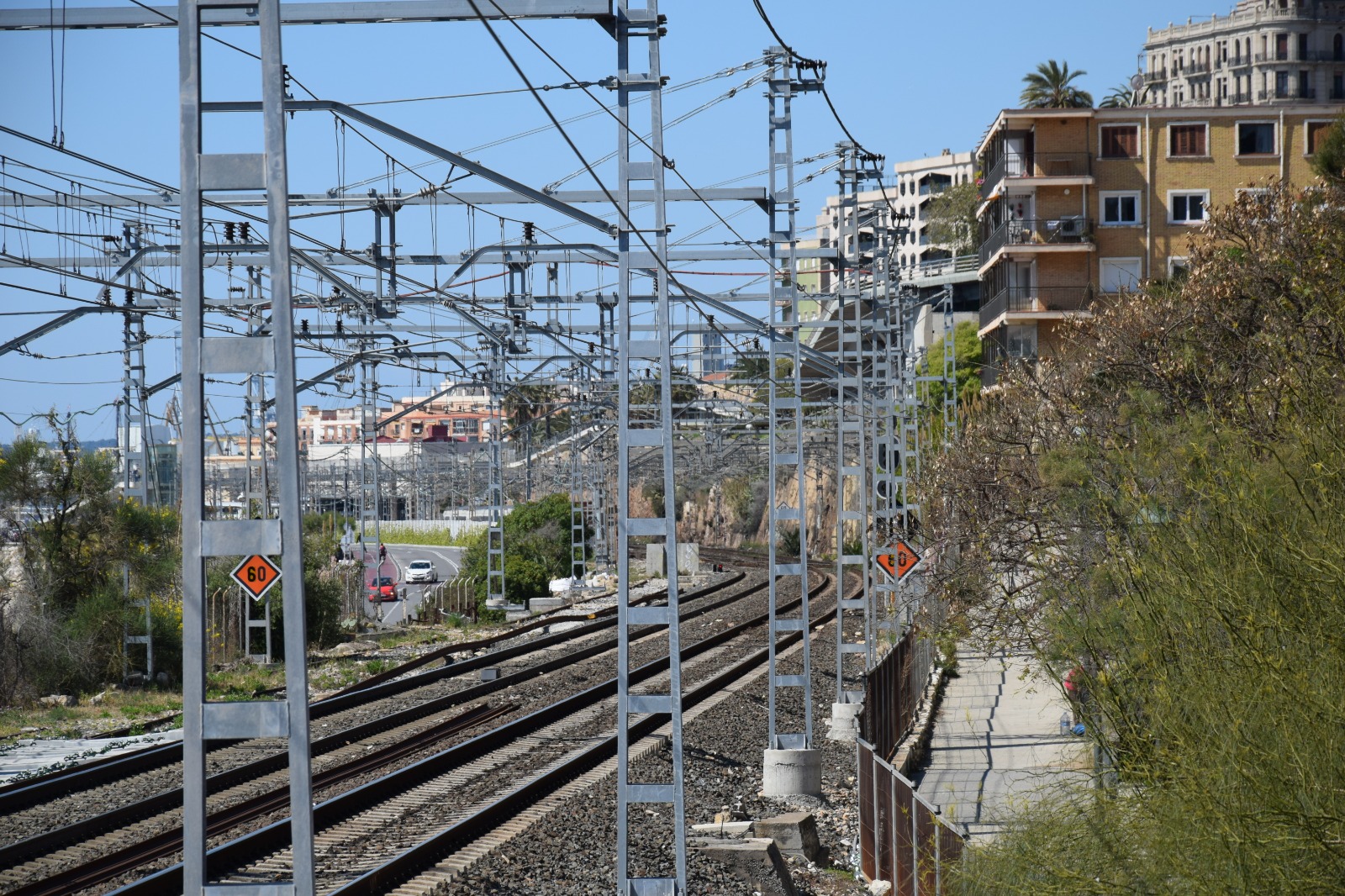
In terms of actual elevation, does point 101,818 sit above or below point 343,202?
below

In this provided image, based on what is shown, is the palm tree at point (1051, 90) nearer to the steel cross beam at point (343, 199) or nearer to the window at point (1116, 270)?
the window at point (1116, 270)

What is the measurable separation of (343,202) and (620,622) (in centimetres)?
965

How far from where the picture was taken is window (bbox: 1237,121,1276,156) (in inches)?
1852

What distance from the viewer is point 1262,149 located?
155ft

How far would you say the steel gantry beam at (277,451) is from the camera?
5.84 metres

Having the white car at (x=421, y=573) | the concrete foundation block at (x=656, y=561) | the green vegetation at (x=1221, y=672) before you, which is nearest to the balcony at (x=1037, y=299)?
the concrete foundation block at (x=656, y=561)

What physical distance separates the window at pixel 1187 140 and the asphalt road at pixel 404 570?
29.6 m

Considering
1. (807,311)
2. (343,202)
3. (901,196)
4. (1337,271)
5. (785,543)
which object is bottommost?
(785,543)

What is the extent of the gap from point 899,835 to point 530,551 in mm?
41803

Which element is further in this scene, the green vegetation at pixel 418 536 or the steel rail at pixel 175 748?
the green vegetation at pixel 418 536

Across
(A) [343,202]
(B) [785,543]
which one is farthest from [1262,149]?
(A) [343,202]

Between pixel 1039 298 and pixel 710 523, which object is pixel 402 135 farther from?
pixel 710 523

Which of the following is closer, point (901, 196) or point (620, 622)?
point (620, 622)

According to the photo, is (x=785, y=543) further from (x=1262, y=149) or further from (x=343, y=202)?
(x=343, y=202)
